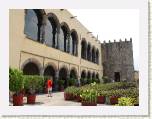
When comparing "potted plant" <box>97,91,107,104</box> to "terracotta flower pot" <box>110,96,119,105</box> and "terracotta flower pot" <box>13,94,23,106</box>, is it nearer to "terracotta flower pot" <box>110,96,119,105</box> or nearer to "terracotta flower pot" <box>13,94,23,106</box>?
"terracotta flower pot" <box>110,96,119,105</box>

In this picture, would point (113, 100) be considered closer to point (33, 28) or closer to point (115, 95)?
point (115, 95)

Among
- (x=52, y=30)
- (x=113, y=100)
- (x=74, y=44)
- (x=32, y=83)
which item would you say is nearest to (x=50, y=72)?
(x=74, y=44)

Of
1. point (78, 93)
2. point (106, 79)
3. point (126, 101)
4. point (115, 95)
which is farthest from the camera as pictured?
point (106, 79)

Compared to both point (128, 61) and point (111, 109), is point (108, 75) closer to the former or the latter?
point (128, 61)

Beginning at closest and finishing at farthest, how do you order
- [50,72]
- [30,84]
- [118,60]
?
[30,84], [118,60], [50,72]

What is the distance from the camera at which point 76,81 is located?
10.4 m

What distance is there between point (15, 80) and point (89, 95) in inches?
69.9

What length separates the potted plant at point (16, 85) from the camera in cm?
864

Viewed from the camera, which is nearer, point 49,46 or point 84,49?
point 49,46

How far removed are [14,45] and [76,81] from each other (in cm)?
206

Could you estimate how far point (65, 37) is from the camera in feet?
42.5

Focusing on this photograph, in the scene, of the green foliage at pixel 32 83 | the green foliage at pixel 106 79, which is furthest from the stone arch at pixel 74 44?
the green foliage at pixel 32 83

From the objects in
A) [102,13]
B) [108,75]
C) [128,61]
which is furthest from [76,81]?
[102,13]

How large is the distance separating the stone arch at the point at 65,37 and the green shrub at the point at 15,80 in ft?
8.24
